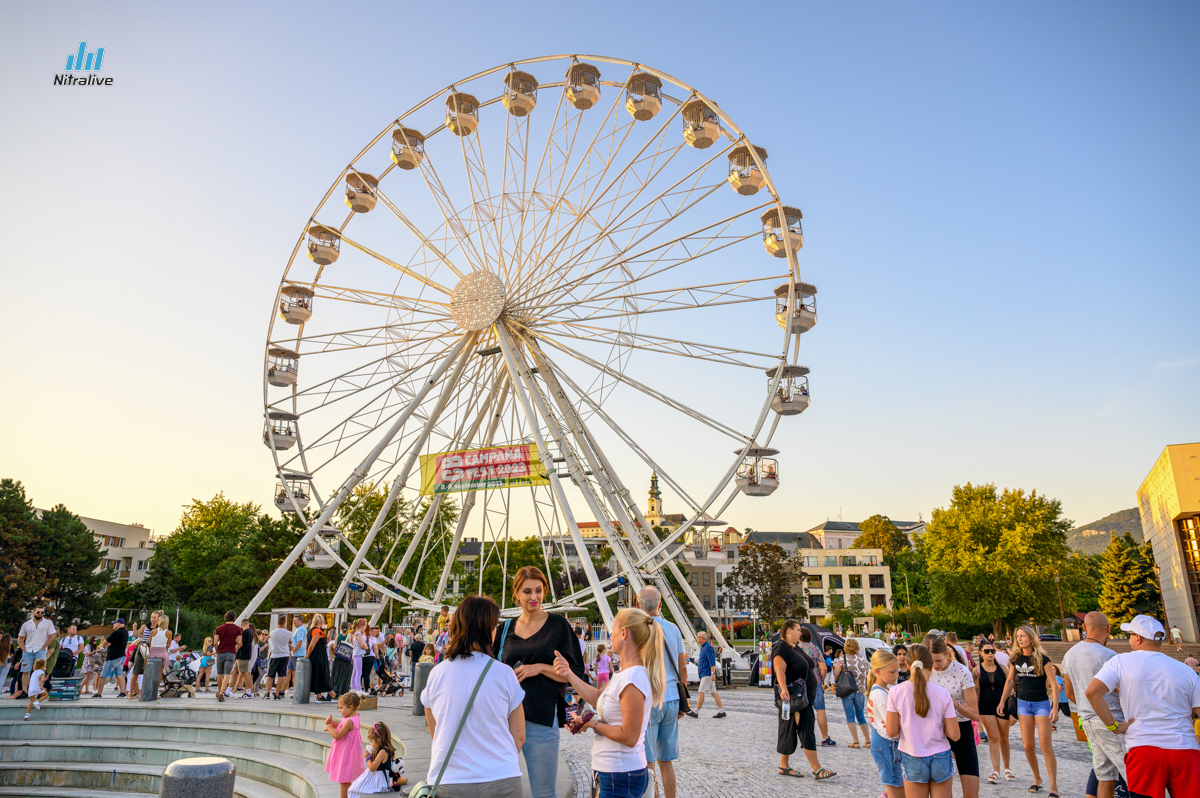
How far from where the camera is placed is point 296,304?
2441 cm

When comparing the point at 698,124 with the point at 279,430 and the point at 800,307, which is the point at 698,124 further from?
the point at 279,430

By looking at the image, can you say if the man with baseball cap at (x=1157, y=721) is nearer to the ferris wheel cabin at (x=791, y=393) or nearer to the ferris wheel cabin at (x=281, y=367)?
the ferris wheel cabin at (x=791, y=393)

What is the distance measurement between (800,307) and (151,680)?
16.6 m

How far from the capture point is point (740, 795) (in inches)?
290

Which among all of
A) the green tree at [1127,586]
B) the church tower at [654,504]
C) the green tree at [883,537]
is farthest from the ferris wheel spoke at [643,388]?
the church tower at [654,504]

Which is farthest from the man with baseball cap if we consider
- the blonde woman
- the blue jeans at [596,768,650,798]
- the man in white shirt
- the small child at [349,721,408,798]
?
the man in white shirt

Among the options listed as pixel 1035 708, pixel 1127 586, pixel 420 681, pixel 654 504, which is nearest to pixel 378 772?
pixel 420 681

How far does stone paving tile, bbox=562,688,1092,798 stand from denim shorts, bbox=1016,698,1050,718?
0.73 metres

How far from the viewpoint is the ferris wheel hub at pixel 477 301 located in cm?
2206

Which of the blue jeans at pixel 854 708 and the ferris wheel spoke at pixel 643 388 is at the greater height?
the ferris wheel spoke at pixel 643 388

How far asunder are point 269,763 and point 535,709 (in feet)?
22.8

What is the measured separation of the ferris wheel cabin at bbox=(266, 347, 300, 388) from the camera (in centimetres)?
2447

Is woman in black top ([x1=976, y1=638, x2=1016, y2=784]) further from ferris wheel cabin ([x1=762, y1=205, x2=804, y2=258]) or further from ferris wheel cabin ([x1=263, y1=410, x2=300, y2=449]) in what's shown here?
ferris wheel cabin ([x1=263, y1=410, x2=300, y2=449])

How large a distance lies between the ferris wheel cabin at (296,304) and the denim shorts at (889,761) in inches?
882
